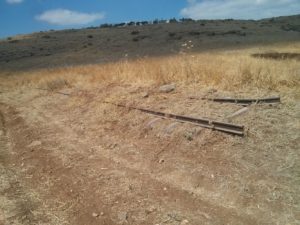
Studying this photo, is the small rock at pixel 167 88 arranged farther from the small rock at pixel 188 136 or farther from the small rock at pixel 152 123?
the small rock at pixel 188 136

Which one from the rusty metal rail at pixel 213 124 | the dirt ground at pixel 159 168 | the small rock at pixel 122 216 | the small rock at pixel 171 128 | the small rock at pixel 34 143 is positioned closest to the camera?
the small rock at pixel 122 216

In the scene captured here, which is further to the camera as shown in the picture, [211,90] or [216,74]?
[216,74]

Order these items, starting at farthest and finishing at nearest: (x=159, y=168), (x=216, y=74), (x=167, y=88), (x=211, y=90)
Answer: (x=167, y=88) → (x=216, y=74) → (x=211, y=90) → (x=159, y=168)

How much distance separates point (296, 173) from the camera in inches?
220

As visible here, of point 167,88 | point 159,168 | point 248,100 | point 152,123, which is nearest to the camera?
point 159,168

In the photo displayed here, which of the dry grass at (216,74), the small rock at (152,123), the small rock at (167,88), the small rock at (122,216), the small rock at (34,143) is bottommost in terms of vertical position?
the small rock at (34,143)

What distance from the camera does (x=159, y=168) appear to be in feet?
21.3

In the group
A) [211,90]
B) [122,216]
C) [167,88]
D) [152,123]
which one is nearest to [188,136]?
[152,123]

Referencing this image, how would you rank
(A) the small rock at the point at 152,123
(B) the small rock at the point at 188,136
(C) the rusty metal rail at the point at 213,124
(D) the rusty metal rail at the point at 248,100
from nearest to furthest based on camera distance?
(C) the rusty metal rail at the point at 213,124 < (B) the small rock at the point at 188,136 < (D) the rusty metal rail at the point at 248,100 < (A) the small rock at the point at 152,123

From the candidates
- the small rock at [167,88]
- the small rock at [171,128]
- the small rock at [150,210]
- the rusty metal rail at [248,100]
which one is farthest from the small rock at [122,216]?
the small rock at [167,88]

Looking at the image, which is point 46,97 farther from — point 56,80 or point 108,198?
point 108,198

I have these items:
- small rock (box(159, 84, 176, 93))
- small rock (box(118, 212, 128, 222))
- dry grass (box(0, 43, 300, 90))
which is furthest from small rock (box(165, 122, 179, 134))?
small rock (box(118, 212, 128, 222))

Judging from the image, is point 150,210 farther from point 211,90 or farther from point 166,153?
point 211,90

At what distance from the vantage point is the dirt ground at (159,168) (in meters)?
5.14
